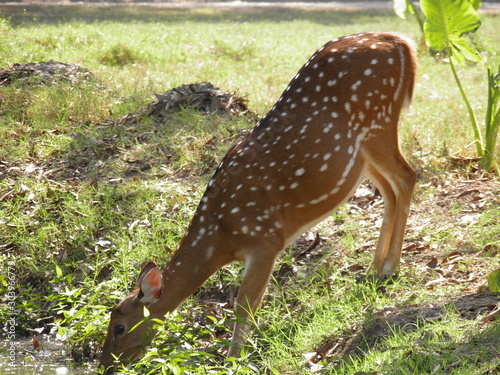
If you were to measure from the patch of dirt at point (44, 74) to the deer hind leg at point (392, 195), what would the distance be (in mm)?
5398

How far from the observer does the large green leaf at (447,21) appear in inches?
259

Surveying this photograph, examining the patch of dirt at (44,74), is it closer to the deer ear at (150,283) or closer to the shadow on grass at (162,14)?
the shadow on grass at (162,14)

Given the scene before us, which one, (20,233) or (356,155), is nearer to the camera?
(356,155)

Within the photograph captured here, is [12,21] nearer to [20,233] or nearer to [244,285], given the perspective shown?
[20,233]

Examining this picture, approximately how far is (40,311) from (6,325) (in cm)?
29

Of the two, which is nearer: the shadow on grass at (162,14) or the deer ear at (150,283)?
the deer ear at (150,283)

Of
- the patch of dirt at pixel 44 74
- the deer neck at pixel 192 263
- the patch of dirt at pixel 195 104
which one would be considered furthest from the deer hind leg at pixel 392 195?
the patch of dirt at pixel 44 74

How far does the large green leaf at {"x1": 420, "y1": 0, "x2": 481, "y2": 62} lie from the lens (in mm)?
6570

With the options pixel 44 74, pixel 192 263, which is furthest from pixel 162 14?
pixel 192 263

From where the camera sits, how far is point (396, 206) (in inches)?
215

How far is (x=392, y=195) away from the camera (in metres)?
5.52

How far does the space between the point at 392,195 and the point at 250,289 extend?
1551mm

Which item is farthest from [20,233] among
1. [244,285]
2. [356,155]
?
[356,155]

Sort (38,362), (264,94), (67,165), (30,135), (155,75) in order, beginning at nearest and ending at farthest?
(38,362) → (67,165) → (30,135) → (264,94) → (155,75)
